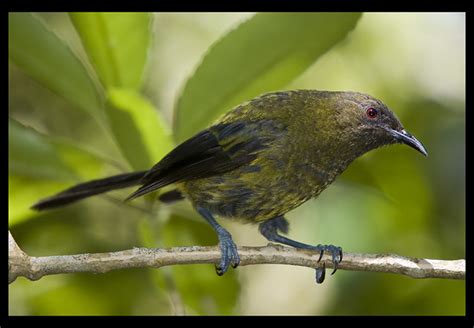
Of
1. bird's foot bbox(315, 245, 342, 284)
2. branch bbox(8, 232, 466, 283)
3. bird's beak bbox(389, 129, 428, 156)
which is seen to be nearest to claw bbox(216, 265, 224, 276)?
branch bbox(8, 232, 466, 283)

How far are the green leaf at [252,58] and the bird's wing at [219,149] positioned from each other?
0.91ft

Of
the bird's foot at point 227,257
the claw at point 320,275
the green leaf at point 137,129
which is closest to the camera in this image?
the green leaf at point 137,129

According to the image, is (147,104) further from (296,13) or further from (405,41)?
(405,41)

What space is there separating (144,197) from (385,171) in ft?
4.81

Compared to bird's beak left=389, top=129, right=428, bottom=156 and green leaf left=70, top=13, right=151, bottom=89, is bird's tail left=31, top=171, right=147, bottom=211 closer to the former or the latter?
green leaf left=70, top=13, right=151, bottom=89

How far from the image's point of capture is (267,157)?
3.75m

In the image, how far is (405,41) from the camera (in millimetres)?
5527

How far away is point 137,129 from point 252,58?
66 cm

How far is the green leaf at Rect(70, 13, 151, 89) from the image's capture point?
3.31m

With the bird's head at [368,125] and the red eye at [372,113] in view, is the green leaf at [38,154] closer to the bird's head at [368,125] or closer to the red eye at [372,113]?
the bird's head at [368,125]

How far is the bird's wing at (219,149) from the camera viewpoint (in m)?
3.71

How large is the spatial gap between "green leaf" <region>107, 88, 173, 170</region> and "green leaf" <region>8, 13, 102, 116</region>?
24cm

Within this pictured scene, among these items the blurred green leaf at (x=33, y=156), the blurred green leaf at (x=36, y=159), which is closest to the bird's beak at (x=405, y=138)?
the blurred green leaf at (x=36, y=159)

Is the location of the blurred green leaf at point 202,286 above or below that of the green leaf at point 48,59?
below
